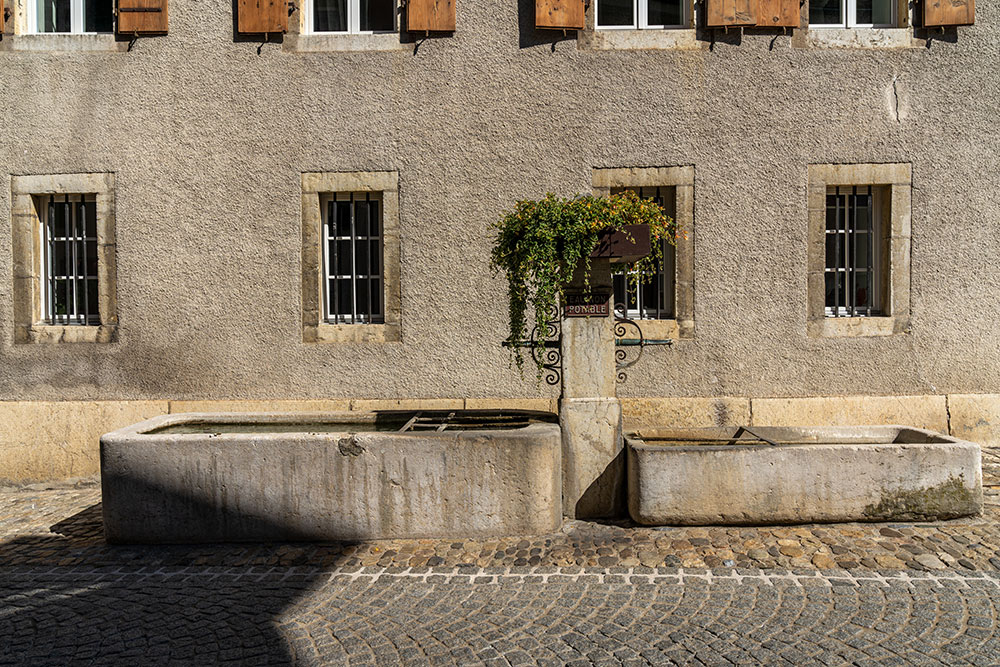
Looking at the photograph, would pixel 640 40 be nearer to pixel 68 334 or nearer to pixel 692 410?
pixel 692 410

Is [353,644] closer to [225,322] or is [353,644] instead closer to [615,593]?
[615,593]

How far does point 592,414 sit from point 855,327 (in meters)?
3.40

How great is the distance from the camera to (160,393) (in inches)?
271

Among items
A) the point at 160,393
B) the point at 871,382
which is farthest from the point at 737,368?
the point at 160,393

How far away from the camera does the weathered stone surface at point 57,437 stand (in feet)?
22.2

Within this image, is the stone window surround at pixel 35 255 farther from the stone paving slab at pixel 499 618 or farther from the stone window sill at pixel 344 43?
the stone paving slab at pixel 499 618

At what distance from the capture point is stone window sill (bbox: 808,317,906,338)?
664 cm

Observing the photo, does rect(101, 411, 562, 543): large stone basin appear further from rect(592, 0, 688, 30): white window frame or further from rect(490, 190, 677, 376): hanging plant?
rect(592, 0, 688, 30): white window frame

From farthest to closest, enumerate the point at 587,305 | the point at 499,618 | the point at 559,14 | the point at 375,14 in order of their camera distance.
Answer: the point at 375,14 → the point at 559,14 → the point at 587,305 → the point at 499,618

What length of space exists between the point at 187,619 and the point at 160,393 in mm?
3991

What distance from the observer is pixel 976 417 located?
6.63 meters

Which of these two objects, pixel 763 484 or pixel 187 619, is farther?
pixel 763 484

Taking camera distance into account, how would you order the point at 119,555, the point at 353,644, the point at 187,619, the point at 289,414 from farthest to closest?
the point at 289,414 < the point at 119,555 < the point at 187,619 < the point at 353,644

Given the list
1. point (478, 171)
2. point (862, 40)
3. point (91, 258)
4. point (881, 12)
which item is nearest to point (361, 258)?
point (478, 171)
